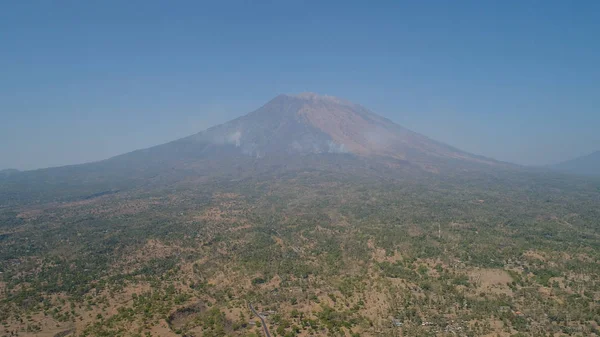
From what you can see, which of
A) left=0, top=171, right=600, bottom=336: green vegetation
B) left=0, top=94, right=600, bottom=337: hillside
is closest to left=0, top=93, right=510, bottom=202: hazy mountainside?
left=0, top=94, right=600, bottom=337: hillside

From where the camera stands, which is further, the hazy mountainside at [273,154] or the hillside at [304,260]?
the hazy mountainside at [273,154]

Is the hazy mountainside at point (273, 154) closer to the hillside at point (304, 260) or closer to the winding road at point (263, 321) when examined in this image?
the hillside at point (304, 260)

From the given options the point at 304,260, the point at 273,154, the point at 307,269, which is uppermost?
the point at 273,154

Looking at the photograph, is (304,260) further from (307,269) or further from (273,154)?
(273,154)

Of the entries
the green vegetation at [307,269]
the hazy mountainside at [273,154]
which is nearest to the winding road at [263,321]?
the green vegetation at [307,269]

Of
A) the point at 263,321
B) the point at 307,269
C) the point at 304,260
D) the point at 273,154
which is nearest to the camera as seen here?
the point at 263,321

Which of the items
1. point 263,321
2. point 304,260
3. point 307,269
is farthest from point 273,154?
point 263,321

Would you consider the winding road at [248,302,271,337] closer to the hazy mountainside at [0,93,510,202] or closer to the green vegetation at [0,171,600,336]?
the green vegetation at [0,171,600,336]
